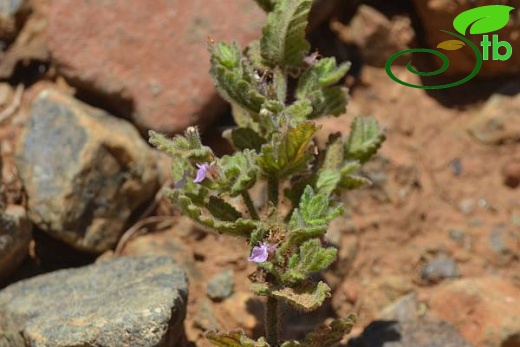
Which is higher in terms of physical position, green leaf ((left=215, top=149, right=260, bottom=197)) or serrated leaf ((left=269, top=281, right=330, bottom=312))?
green leaf ((left=215, top=149, right=260, bottom=197))

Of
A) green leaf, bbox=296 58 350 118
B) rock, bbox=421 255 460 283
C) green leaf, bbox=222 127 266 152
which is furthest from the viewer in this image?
rock, bbox=421 255 460 283

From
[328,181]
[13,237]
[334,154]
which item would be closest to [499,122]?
[334,154]

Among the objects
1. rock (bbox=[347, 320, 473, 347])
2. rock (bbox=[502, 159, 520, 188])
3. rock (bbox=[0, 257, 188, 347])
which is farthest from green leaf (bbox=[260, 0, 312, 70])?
rock (bbox=[502, 159, 520, 188])

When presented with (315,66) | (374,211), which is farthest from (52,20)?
(374,211)

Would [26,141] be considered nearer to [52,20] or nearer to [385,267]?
[52,20]

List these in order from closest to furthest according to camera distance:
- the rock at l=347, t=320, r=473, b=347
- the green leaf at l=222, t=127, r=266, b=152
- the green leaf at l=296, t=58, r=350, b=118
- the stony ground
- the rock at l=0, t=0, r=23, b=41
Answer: the green leaf at l=296, t=58, r=350, b=118
the green leaf at l=222, t=127, r=266, b=152
the rock at l=347, t=320, r=473, b=347
the stony ground
the rock at l=0, t=0, r=23, b=41

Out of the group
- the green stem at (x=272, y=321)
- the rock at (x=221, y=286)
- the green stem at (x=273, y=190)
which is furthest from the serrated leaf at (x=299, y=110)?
the rock at (x=221, y=286)

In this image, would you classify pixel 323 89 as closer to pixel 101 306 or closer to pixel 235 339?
pixel 235 339

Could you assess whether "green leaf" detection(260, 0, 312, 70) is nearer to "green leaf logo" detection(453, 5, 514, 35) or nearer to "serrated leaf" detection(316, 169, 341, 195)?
"serrated leaf" detection(316, 169, 341, 195)
